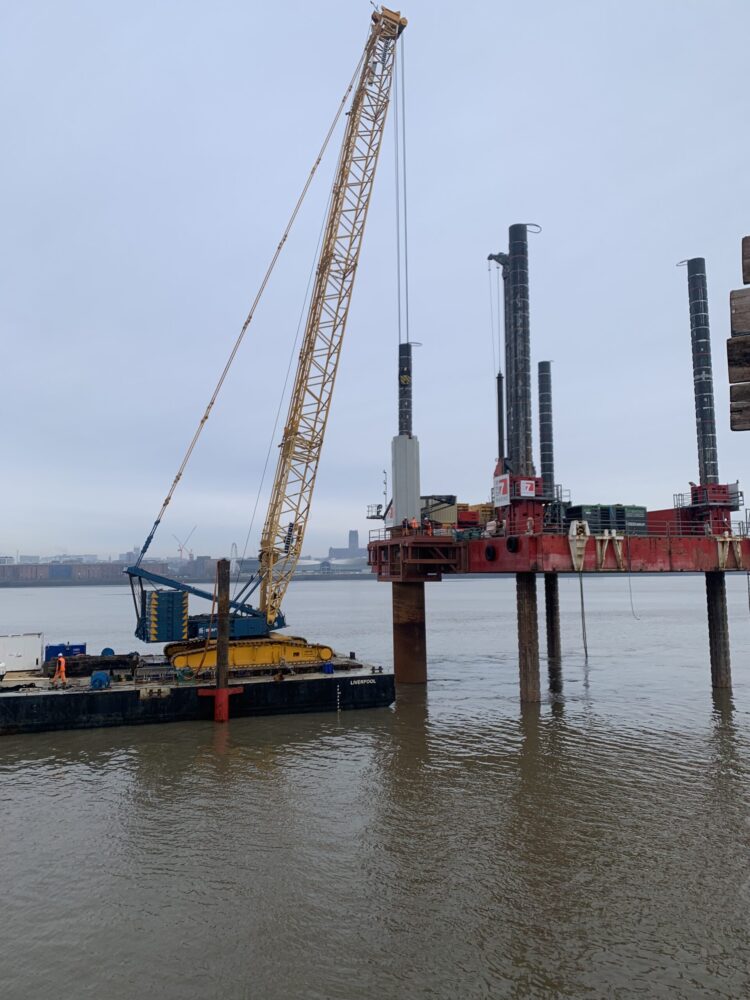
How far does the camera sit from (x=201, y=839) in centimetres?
1700

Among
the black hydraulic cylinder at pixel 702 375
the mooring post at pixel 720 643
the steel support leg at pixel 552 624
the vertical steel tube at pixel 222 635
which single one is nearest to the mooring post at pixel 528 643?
the mooring post at pixel 720 643

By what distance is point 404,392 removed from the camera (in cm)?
4438

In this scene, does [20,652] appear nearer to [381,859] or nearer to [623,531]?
[381,859]

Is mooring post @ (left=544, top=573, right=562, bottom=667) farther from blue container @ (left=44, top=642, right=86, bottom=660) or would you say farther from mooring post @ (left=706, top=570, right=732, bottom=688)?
blue container @ (left=44, top=642, right=86, bottom=660)

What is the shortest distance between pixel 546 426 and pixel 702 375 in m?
11.8

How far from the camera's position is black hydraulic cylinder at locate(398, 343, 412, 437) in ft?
143

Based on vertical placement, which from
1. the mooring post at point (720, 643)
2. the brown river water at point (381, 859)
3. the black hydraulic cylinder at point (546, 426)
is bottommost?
the brown river water at point (381, 859)

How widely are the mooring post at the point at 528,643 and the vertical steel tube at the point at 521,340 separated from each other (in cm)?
627

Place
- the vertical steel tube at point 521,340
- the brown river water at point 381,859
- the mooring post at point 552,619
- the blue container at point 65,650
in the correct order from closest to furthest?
1. the brown river water at point 381,859
2. the vertical steel tube at point 521,340
3. the blue container at point 65,650
4. the mooring post at point 552,619

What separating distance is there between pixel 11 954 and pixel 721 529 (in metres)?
35.2

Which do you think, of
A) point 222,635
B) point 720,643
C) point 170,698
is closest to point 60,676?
point 170,698

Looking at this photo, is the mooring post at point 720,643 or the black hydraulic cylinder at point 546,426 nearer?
the mooring post at point 720,643

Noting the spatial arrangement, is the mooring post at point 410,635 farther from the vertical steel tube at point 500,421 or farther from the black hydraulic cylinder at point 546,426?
the vertical steel tube at point 500,421

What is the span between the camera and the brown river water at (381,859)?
11.4 metres
